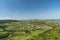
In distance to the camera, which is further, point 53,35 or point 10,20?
point 10,20

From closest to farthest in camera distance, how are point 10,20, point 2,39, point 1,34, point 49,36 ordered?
point 49,36 < point 2,39 < point 1,34 < point 10,20

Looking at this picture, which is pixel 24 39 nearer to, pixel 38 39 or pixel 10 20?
pixel 38 39

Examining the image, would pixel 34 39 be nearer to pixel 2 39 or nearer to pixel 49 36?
pixel 49 36

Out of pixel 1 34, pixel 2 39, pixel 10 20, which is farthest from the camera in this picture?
pixel 10 20

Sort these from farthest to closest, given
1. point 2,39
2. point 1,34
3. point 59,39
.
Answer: point 1,34 < point 2,39 < point 59,39

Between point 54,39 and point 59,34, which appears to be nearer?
point 54,39

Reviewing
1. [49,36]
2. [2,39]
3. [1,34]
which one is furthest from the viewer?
[1,34]

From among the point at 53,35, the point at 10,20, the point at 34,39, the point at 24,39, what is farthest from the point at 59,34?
the point at 10,20

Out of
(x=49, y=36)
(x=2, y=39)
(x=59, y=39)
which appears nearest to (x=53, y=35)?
(x=49, y=36)

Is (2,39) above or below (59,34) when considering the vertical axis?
below
